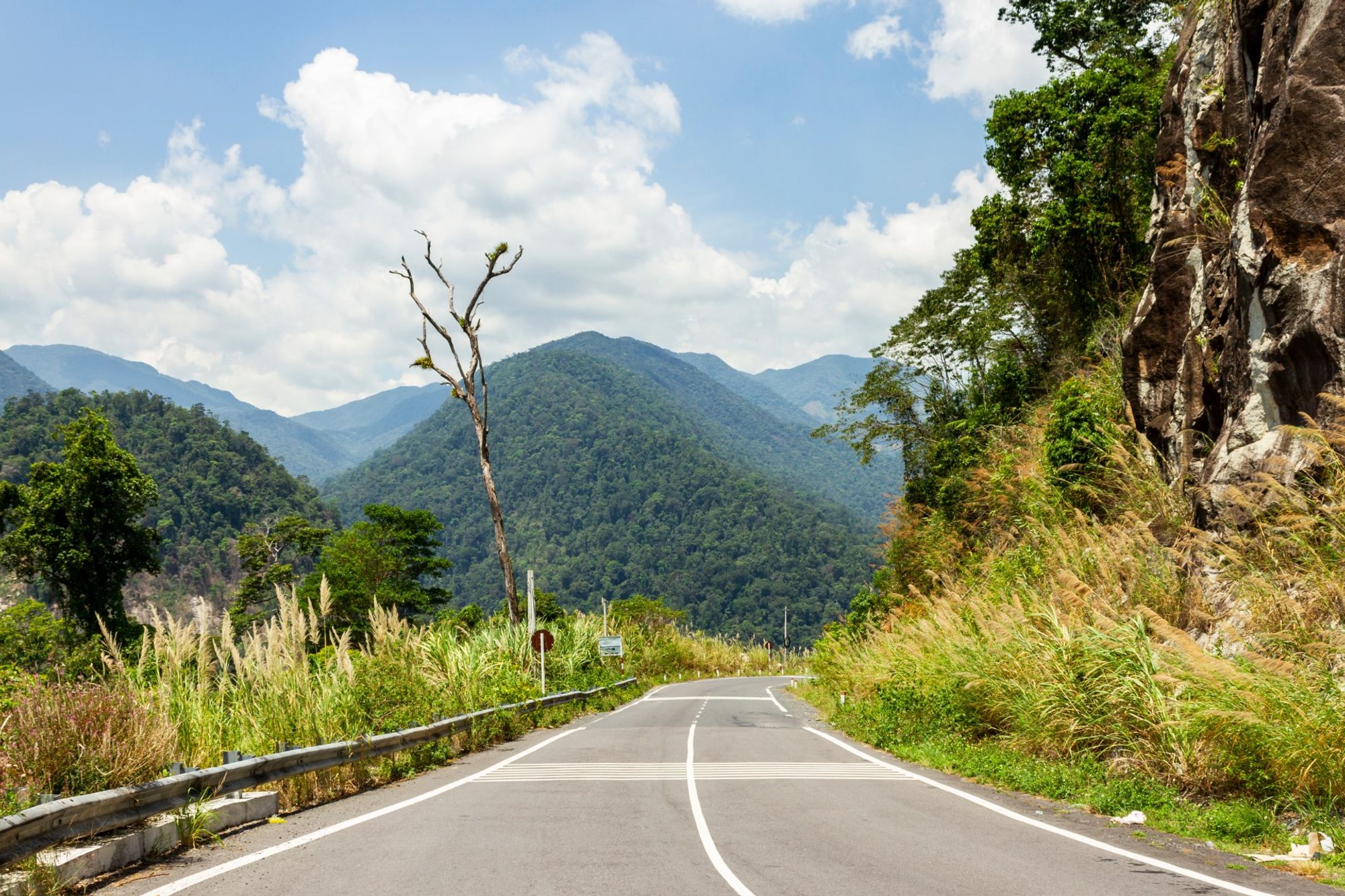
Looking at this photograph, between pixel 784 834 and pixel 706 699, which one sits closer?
pixel 784 834

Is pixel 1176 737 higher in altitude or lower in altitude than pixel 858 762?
higher

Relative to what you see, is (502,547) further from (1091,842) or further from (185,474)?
(185,474)

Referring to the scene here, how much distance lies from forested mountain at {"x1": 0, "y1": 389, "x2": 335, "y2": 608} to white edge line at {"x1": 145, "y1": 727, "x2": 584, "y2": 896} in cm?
10271

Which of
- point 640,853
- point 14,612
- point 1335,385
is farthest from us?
point 14,612

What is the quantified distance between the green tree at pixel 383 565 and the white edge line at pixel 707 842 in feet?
161

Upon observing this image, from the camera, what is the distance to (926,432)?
4316cm

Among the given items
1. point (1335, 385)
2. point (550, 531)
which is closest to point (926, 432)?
point (1335, 385)

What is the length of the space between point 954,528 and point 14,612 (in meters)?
37.9

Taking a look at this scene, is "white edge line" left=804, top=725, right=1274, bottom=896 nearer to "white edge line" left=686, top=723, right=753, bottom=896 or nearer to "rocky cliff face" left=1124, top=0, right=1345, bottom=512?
"white edge line" left=686, top=723, right=753, bottom=896

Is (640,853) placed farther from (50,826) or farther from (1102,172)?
(1102,172)

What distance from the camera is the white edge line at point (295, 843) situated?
5.92 meters

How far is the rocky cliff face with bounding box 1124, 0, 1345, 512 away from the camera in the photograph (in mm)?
11336

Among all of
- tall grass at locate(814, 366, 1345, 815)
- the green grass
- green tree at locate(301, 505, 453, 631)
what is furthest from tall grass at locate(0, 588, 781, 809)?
green tree at locate(301, 505, 453, 631)

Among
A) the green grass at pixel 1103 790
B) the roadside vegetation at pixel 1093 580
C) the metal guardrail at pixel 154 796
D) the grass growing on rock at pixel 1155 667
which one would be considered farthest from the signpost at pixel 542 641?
the metal guardrail at pixel 154 796
